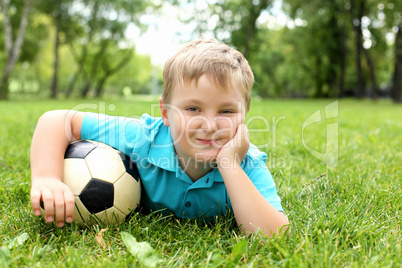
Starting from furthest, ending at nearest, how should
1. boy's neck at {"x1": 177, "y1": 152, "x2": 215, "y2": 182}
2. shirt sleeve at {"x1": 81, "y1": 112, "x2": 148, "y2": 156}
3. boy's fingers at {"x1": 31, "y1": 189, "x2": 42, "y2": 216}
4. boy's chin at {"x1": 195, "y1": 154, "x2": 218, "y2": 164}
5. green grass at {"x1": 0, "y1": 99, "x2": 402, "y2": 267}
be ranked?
shirt sleeve at {"x1": 81, "y1": 112, "x2": 148, "y2": 156} → boy's neck at {"x1": 177, "y1": 152, "x2": 215, "y2": 182} → boy's chin at {"x1": 195, "y1": 154, "x2": 218, "y2": 164} → boy's fingers at {"x1": 31, "y1": 189, "x2": 42, "y2": 216} → green grass at {"x1": 0, "y1": 99, "x2": 402, "y2": 267}

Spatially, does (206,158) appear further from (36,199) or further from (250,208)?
(36,199)

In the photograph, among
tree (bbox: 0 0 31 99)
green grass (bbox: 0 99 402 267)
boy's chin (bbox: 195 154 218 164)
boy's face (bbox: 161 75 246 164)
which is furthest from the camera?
tree (bbox: 0 0 31 99)

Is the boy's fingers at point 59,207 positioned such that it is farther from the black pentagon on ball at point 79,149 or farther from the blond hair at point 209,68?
the blond hair at point 209,68

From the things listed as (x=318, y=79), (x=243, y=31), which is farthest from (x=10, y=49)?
(x=318, y=79)

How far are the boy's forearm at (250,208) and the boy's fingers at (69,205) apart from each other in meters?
0.84

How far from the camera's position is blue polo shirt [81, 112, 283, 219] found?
2.18m

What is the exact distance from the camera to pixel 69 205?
1.90m

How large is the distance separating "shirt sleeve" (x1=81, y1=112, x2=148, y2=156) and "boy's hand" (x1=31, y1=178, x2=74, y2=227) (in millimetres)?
491

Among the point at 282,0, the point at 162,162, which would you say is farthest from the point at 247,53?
the point at 162,162

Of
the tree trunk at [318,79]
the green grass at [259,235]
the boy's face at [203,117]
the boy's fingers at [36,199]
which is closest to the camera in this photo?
the green grass at [259,235]

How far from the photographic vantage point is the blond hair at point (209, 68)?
199 cm

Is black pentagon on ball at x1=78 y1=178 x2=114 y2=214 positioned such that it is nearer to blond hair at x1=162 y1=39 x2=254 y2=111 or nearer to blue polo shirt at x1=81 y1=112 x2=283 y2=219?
blue polo shirt at x1=81 y1=112 x2=283 y2=219

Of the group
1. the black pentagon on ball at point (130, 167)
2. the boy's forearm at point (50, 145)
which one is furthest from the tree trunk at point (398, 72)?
the boy's forearm at point (50, 145)

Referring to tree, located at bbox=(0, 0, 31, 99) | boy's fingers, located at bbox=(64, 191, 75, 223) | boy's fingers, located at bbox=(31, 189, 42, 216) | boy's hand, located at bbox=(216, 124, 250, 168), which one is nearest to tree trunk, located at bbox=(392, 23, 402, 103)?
tree, located at bbox=(0, 0, 31, 99)
